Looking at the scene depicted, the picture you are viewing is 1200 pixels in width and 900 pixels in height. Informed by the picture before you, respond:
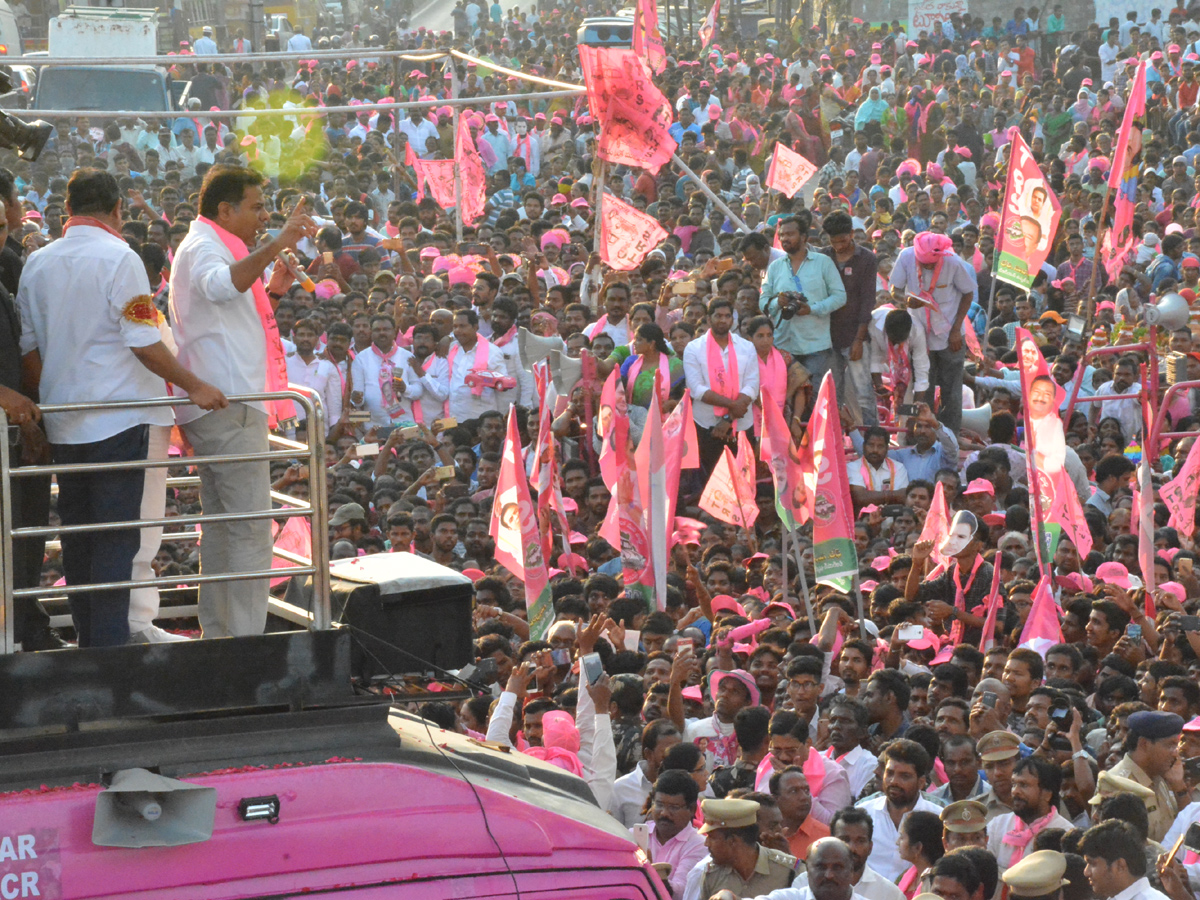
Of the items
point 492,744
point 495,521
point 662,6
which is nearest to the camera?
point 492,744

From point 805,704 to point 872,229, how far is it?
12.3 meters

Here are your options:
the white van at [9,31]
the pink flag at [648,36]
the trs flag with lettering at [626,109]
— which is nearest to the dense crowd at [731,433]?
the trs flag with lettering at [626,109]

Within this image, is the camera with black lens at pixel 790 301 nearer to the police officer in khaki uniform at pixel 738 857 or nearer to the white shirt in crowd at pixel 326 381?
the white shirt in crowd at pixel 326 381

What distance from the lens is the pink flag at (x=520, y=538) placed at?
8492 millimetres

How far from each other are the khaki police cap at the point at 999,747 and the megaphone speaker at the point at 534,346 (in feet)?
20.8

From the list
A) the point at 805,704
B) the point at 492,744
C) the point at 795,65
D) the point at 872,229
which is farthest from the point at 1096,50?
the point at 492,744

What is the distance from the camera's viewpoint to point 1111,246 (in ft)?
43.7

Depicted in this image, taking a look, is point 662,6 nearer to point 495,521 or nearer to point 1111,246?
point 1111,246

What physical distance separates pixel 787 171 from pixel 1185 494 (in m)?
7.21

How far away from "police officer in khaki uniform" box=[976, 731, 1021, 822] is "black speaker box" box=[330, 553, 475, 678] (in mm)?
2739

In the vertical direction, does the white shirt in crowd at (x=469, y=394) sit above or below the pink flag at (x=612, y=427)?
below

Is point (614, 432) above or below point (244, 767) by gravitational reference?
below

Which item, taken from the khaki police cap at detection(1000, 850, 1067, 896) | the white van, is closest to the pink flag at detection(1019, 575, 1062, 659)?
the khaki police cap at detection(1000, 850, 1067, 896)

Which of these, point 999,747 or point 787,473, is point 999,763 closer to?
point 999,747
